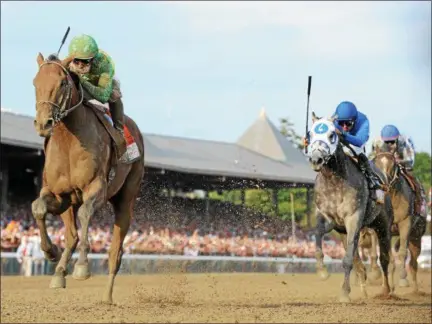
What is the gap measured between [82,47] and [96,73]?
1.53 feet

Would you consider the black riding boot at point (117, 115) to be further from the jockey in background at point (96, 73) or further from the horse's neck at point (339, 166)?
the horse's neck at point (339, 166)

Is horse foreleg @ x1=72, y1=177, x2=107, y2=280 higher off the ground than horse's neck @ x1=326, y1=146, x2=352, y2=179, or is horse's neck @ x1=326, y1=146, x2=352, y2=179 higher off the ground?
horse's neck @ x1=326, y1=146, x2=352, y2=179

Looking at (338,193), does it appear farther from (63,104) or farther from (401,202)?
(63,104)

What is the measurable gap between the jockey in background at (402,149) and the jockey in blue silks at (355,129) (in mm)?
2280

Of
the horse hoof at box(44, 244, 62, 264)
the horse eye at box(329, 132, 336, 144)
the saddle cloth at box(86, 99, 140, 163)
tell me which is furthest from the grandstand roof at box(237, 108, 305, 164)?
the horse hoof at box(44, 244, 62, 264)

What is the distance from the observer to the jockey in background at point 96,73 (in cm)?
884

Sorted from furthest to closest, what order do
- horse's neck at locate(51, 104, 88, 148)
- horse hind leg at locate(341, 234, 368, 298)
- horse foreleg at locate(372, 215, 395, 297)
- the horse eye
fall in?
horse foreleg at locate(372, 215, 395, 297) → horse hind leg at locate(341, 234, 368, 298) → the horse eye → horse's neck at locate(51, 104, 88, 148)

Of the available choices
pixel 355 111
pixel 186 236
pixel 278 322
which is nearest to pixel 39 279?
pixel 186 236

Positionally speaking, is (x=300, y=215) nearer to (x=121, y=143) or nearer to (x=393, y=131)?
(x=393, y=131)

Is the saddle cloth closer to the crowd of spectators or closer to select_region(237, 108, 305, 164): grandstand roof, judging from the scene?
the crowd of spectators

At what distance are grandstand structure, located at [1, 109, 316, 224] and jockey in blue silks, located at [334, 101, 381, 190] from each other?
9.91 metres

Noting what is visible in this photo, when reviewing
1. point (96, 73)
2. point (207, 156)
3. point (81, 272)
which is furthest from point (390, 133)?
point (207, 156)

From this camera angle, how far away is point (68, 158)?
877cm

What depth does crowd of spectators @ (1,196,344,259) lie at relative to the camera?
22125 mm
